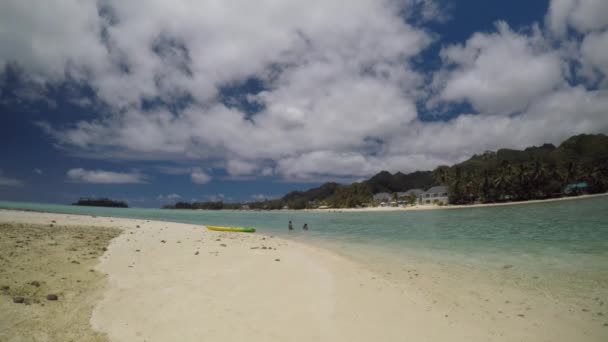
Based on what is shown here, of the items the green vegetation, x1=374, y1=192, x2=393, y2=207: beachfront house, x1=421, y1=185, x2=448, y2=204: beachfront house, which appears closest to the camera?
the green vegetation

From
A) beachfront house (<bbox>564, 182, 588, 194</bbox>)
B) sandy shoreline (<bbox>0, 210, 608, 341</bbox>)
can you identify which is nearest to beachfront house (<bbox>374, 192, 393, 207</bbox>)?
beachfront house (<bbox>564, 182, 588, 194</bbox>)

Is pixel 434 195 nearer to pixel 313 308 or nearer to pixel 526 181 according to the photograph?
pixel 526 181

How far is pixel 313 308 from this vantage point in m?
6.29

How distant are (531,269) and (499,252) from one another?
394 centimetres

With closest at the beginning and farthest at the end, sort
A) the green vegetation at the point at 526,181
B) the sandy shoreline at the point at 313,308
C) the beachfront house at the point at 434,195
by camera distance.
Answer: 1. the sandy shoreline at the point at 313,308
2. the green vegetation at the point at 526,181
3. the beachfront house at the point at 434,195

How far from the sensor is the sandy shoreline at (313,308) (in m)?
5.07

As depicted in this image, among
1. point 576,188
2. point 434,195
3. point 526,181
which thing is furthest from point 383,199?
point 576,188

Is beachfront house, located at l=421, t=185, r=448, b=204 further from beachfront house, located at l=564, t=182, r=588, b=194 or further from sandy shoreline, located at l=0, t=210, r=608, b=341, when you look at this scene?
sandy shoreline, located at l=0, t=210, r=608, b=341

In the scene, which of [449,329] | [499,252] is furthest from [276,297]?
[499,252]

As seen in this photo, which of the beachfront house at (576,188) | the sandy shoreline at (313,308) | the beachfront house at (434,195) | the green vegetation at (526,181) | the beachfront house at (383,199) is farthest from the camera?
the beachfront house at (383,199)

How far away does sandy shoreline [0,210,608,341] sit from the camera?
5.07 meters

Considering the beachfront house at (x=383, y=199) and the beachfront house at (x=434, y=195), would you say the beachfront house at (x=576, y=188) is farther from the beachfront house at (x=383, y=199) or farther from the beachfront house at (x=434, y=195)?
the beachfront house at (x=383, y=199)

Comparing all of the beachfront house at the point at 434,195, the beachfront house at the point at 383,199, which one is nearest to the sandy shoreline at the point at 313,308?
the beachfront house at the point at 434,195

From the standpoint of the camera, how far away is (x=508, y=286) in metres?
8.17
